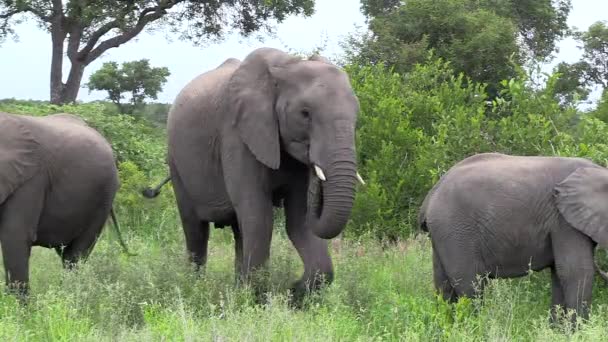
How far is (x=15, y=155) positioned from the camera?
23.8 feet

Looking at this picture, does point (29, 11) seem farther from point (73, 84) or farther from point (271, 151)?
point (271, 151)

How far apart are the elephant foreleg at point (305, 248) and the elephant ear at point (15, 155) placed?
186cm

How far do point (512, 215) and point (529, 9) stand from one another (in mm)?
26789

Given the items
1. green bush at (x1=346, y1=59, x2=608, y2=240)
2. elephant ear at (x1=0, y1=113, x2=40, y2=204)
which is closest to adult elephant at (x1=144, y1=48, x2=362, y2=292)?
elephant ear at (x1=0, y1=113, x2=40, y2=204)

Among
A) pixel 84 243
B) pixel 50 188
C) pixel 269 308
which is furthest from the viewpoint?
pixel 84 243

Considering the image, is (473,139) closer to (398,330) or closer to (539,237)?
(539,237)

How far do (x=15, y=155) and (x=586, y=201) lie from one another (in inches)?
151

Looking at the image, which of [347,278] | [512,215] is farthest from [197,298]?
[512,215]

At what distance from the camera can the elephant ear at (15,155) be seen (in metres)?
7.12

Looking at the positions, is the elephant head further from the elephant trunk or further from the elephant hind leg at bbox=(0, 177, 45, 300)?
the elephant hind leg at bbox=(0, 177, 45, 300)

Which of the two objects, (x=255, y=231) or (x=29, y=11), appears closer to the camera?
(x=255, y=231)

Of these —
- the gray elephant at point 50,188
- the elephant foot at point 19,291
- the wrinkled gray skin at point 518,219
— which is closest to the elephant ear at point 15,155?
the gray elephant at point 50,188

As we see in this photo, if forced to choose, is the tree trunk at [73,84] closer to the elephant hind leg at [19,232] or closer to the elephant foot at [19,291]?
the elephant hind leg at [19,232]

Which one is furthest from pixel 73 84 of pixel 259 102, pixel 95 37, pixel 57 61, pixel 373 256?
pixel 259 102
